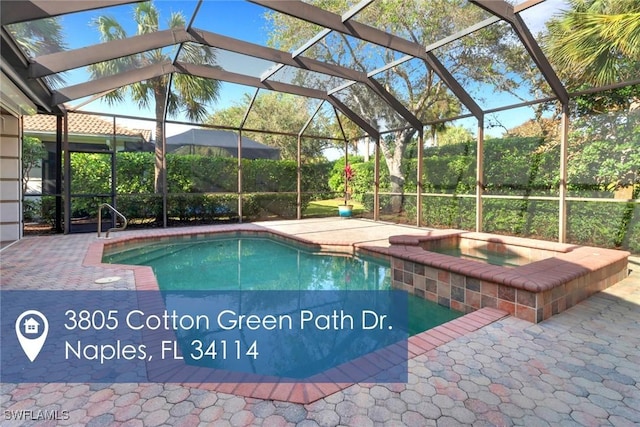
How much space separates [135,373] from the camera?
2.21 m

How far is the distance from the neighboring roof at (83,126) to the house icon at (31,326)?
7110mm

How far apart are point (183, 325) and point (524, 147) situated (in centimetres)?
792

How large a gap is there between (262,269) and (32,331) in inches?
140

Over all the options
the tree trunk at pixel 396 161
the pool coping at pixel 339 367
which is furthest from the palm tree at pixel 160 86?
the tree trunk at pixel 396 161

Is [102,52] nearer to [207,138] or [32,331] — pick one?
[207,138]

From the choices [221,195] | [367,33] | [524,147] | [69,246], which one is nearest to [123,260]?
[69,246]

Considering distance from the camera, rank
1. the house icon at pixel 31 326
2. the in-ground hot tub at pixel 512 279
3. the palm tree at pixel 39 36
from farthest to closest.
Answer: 1. the palm tree at pixel 39 36
2. the in-ground hot tub at pixel 512 279
3. the house icon at pixel 31 326

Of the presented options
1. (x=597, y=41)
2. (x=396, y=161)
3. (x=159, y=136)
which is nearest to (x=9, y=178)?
(x=159, y=136)

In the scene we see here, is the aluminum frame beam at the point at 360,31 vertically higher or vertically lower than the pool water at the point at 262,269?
higher

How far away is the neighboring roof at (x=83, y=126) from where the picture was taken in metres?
8.11

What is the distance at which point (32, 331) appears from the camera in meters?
2.82

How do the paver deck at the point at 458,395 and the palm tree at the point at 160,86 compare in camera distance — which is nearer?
the paver deck at the point at 458,395

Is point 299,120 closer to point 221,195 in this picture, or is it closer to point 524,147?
point 221,195

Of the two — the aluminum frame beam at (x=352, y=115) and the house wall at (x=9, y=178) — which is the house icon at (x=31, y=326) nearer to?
the house wall at (x=9, y=178)
